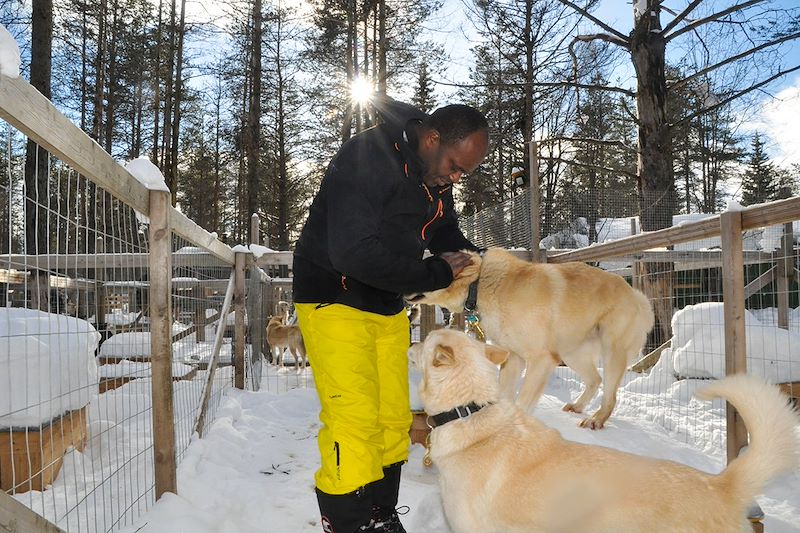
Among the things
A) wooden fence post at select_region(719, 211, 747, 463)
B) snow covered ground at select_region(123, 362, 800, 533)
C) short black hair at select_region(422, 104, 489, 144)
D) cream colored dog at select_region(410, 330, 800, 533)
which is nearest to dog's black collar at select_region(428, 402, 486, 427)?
cream colored dog at select_region(410, 330, 800, 533)

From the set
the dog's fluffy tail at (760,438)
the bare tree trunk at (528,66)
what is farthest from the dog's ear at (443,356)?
the bare tree trunk at (528,66)

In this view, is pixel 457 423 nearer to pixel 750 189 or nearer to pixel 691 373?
pixel 691 373

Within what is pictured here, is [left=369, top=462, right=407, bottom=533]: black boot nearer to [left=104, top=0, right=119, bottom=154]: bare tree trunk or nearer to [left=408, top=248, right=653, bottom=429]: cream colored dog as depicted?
[left=408, top=248, right=653, bottom=429]: cream colored dog

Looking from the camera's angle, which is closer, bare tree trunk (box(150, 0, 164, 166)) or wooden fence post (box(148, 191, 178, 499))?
wooden fence post (box(148, 191, 178, 499))

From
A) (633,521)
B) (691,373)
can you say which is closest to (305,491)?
(633,521)

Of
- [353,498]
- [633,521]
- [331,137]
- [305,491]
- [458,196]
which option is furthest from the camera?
[458,196]

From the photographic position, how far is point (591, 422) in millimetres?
4230

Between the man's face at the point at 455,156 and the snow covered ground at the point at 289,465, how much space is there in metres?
1.84

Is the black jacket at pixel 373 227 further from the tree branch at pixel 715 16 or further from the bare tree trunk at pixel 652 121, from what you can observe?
the tree branch at pixel 715 16

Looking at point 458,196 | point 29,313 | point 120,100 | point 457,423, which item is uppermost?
point 120,100

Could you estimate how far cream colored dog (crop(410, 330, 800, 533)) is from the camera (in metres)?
1.88

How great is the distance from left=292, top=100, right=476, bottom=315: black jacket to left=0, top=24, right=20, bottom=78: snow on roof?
122cm

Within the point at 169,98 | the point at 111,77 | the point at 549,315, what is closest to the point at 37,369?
the point at 549,315

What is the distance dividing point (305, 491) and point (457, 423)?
4.62 ft
